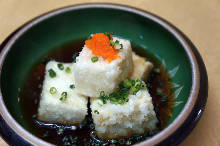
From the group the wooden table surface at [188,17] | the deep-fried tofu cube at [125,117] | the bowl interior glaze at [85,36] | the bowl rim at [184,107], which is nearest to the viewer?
the bowl rim at [184,107]

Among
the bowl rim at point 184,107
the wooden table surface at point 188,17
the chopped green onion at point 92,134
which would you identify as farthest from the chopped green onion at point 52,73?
the wooden table surface at point 188,17

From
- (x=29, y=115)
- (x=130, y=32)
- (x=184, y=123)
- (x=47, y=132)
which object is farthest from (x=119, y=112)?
(x=130, y=32)

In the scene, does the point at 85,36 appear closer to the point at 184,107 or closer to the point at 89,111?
the point at 89,111

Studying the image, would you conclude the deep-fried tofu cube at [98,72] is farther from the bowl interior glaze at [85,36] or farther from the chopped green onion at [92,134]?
the bowl interior glaze at [85,36]

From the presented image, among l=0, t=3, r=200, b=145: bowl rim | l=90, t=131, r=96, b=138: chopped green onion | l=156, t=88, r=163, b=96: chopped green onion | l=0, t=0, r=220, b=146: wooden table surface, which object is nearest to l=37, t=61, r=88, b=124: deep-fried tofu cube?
l=90, t=131, r=96, b=138: chopped green onion

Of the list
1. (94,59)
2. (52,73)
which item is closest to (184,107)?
(94,59)

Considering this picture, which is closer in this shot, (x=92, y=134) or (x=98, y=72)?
(x=98, y=72)

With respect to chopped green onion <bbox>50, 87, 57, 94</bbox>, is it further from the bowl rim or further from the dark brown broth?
the bowl rim
